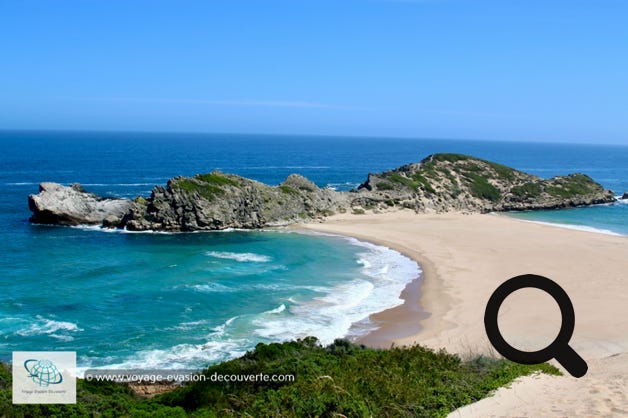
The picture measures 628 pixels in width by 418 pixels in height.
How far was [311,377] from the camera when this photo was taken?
1584 cm

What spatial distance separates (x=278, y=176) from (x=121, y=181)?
29.0 metres

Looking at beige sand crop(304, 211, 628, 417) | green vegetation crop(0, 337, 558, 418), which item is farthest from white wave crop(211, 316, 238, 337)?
beige sand crop(304, 211, 628, 417)

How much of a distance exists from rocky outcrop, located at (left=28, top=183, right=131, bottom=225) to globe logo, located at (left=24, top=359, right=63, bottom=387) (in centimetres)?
3766

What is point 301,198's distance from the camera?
63.5 m

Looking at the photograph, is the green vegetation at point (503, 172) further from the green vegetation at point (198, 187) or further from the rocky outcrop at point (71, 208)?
the rocky outcrop at point (71, 208)

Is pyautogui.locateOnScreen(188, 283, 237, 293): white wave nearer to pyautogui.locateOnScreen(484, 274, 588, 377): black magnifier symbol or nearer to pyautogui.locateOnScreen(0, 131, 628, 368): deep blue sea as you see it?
pyautogui.locateOnScreen(0, 131, 628, 368): deep blue sea

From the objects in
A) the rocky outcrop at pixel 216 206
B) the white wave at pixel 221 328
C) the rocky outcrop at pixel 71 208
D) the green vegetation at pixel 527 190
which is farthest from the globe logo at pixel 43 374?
the green vegetation at pixel 527 190

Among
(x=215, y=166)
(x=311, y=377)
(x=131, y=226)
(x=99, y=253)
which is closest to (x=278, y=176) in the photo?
(x=215, y=166)

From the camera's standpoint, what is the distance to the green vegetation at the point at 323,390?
1362cm

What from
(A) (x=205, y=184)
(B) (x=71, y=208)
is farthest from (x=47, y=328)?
(A) (x=205, y=184)

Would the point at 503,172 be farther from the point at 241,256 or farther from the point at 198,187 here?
the point at 241,256

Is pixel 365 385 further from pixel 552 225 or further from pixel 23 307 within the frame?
pixel 552 225

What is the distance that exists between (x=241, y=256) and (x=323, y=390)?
1202 inches

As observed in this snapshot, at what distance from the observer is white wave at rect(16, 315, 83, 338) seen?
85.8 ft
